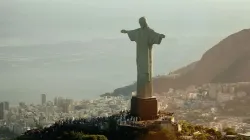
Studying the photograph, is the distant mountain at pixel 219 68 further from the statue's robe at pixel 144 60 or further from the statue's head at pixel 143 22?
the statue's head at pixel 143 22

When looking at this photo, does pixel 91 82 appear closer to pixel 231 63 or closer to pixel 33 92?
pixel 33 92

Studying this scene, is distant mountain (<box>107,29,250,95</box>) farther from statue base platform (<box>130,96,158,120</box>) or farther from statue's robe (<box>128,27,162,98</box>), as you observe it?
statue base platform (<box>130,96,158,120</box>)

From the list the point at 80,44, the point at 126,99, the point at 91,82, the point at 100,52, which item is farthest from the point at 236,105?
the point at 80,44

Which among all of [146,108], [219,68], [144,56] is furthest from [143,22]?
[219,68]

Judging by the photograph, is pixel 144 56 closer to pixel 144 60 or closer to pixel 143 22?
pixel 144 60

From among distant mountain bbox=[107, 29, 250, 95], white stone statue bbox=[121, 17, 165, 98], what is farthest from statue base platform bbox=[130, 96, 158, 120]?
distant mountain bbox=[107, 29, 250, 95]

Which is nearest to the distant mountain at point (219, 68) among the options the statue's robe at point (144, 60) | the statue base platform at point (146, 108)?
the statue's robe at point (144, 60)
